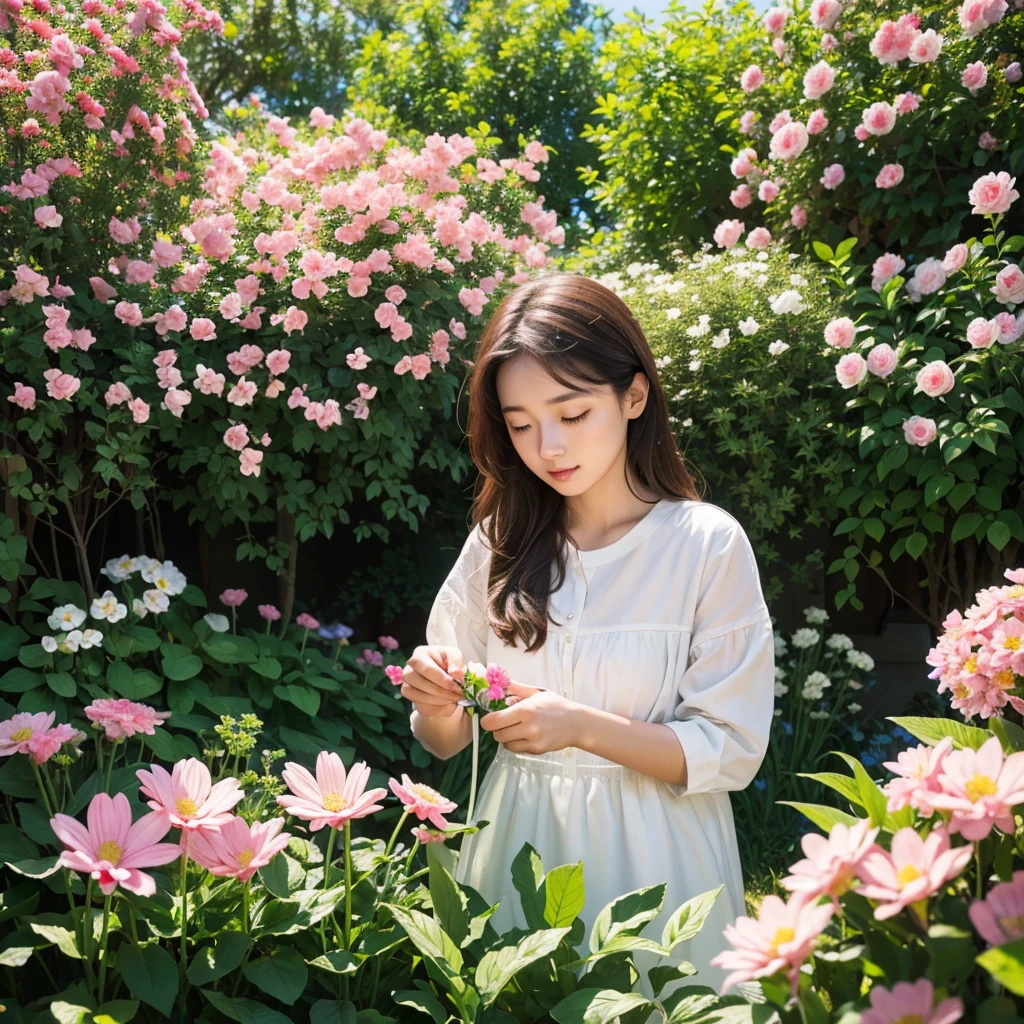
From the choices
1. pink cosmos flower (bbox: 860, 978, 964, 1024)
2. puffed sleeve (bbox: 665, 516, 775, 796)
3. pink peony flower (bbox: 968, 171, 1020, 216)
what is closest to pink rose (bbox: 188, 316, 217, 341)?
puffed sleeve (bbox: 665, 516, 775, 796)

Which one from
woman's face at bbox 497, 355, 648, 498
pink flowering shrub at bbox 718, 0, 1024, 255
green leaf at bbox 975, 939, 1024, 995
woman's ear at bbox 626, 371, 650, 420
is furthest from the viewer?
pink flowering shrub at bbox 718, 0, 1024, 255

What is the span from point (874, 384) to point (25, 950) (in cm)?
253

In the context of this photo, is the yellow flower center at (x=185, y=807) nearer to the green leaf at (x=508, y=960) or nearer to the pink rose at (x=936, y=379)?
the green leaf at (x=508, y=960)

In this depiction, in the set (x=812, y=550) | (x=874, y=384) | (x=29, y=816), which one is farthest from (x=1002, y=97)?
(x=29, y=816)

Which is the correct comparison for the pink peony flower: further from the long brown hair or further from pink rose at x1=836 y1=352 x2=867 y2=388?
the long brown hair

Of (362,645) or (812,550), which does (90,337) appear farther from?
(812,550)

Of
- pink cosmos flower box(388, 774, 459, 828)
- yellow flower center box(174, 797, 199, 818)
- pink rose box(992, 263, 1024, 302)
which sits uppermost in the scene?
pink rose box(992, 263, 1024, 302)

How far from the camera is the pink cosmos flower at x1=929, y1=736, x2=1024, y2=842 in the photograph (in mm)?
736

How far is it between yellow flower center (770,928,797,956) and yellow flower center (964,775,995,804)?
0.54ft

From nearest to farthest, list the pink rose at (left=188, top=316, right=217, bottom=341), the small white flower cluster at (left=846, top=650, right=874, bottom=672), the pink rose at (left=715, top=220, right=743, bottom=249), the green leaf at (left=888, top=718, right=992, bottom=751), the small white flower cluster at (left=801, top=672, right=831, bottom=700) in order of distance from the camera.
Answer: the green leaf at (left=888, top=718, right=992, bottom=751)
the pink rose at (left=188, top=316, right=217, bottom=341)
the small white flower cluster at (left=801, top=672, right=831, bottom=700)
the small white flower cluster at (left=846, top=650, right=874, bottom=672)
the pink rose at (left=715, top=220, right=743, bottom=249)

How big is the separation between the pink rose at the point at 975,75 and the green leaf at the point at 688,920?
108 inches

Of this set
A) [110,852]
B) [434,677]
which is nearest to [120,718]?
[434,677]

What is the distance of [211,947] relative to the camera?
1.17 metres

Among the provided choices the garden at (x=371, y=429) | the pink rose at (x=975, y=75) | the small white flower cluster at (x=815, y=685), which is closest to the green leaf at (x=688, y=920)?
the garden at (x=371, y=429)
